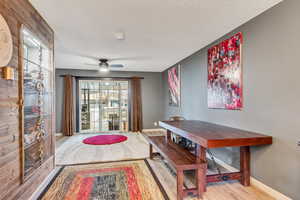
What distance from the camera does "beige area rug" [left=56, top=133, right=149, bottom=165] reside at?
3159 mm

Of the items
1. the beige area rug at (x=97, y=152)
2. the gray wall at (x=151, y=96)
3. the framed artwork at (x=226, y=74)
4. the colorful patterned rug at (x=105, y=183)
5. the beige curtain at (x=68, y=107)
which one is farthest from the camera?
the gray wall at (x=151, y=96)

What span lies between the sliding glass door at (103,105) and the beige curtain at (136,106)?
36 cm

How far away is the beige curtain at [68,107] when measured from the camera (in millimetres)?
5391

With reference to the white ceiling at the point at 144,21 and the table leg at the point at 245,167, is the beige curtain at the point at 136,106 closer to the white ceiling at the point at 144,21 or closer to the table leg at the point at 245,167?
the white ceiling at the point at 144,21

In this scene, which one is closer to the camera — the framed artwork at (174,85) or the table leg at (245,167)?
the table leg at (245,167)

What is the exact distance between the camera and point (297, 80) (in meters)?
1.67

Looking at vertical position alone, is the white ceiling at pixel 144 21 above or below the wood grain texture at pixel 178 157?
above

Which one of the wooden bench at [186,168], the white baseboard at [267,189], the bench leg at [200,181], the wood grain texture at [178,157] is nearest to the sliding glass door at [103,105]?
the wood grain texture at [178,157]

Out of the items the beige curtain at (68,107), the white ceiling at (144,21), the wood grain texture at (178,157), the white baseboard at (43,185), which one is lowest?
the white baseboard at (43,185)

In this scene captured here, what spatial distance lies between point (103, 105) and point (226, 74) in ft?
15.4

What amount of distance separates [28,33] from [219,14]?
244cm

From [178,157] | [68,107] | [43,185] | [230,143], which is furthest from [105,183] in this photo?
[68,107]

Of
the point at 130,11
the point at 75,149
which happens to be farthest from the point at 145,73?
the point at 130,11

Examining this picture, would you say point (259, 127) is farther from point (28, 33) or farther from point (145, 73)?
point (145, 73)
